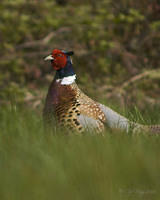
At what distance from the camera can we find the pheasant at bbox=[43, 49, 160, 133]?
3.81 meters

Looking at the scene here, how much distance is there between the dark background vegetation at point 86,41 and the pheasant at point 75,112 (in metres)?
4.53

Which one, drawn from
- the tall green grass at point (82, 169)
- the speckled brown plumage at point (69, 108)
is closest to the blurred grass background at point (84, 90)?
the tall green grass at point (82, 169)

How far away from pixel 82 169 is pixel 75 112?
1.31m

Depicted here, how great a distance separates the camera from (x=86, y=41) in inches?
396

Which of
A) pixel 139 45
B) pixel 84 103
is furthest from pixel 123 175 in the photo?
pixel 139 45

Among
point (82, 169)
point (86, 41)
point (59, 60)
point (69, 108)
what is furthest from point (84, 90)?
point (86, 41)

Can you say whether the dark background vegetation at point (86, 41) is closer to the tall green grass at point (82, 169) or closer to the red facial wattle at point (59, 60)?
the red facial wattle at point (59, 60)

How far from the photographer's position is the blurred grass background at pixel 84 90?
2.47 metres

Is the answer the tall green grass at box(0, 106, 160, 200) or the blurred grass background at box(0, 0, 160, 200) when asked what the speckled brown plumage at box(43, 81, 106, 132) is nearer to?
the blurred grass background at box(0, 0, 160, 200)

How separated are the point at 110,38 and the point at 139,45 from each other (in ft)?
2.11

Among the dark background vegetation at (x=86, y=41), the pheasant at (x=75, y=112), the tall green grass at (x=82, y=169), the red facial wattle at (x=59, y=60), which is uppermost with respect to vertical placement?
the dark background vegetation at (x=86, y=41)

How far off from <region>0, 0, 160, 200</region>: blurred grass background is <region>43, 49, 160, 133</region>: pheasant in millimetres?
177

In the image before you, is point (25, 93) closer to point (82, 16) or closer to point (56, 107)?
point (82, 16)

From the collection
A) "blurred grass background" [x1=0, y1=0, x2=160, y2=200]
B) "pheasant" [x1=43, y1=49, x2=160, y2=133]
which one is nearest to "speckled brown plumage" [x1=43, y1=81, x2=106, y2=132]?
"pheasant" [x1=43, y1=49, x2=160, y2=133]
